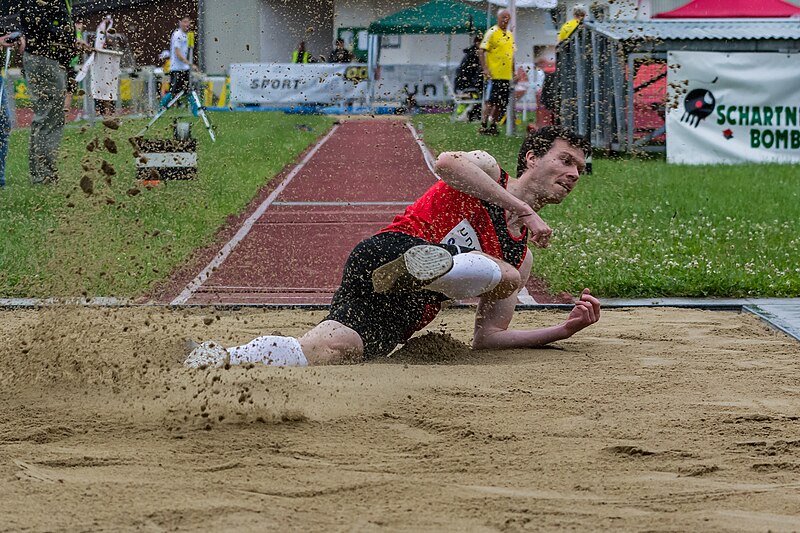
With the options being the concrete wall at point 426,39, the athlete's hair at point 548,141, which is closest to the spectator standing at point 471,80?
the concrete wall at point 426,39

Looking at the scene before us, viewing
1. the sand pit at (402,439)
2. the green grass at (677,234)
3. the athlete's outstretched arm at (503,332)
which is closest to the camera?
the sand pit at (402,439)

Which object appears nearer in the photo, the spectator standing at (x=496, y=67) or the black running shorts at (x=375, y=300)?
the black running shorts at (x=375, y=300)

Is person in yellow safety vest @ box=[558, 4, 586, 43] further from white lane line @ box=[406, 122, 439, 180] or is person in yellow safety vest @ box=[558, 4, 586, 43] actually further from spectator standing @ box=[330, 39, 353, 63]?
spectator standing @ box=[330, 39, 353, 63]

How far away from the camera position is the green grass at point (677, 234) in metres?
6.77

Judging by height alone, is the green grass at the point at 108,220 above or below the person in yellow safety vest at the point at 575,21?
below

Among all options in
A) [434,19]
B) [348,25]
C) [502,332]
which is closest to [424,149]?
[434,19]

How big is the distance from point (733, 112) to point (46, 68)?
28.3 feet

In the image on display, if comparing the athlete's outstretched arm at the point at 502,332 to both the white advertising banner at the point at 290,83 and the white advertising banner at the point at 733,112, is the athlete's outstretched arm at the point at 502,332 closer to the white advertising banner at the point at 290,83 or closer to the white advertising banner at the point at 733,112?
the white advertising banner at the point at 733,112

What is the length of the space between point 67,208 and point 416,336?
491cm

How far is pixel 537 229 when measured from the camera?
13.7 ft

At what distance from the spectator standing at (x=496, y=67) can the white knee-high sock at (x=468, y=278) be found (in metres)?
11.0

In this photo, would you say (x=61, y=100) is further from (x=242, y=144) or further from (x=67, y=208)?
(x=242, y=144)

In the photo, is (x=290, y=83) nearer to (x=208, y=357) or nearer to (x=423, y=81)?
(x=423, y=81)

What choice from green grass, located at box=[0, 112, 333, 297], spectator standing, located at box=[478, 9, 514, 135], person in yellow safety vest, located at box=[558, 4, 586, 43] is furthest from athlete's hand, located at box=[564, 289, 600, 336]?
person in yellow safety vest, located at box=[558, 4, 586, 43]
